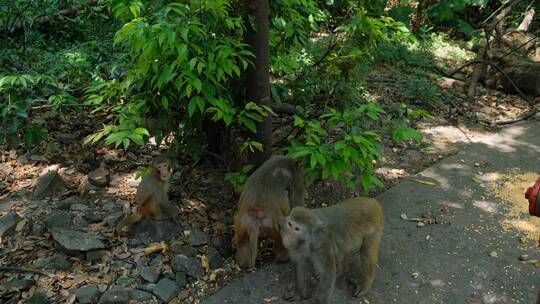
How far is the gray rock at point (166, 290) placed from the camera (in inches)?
166

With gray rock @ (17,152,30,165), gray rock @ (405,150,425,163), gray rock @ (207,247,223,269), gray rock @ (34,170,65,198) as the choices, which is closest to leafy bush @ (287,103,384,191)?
gray rock @ (207,247,223,269)

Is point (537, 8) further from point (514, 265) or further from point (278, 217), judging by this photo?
point (278, 217)

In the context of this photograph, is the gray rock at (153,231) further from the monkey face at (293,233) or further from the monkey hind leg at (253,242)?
the monkey face at (293,233)

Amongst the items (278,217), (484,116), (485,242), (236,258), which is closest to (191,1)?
(278,217)

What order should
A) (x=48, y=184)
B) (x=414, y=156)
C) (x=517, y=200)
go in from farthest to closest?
1. (x=414, y=156)
2. (x=517, y=200)
3. (x=48, y=184)

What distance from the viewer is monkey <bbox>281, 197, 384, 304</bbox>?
3900mm

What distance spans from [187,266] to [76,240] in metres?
1.06

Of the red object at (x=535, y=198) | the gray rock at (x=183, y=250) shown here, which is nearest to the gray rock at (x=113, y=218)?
the gray rock at (x=183, y=250)

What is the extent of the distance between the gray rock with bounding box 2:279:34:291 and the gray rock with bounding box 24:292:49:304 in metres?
0.12

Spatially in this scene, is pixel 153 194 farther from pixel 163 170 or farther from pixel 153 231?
pixel 153 231

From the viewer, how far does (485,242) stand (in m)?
5.07

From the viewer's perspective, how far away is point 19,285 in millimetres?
4082

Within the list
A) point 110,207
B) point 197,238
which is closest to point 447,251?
point 197,238

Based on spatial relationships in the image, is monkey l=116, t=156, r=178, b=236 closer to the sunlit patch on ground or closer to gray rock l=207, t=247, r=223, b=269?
gray rock l=207, t=247, r=223, b=269
